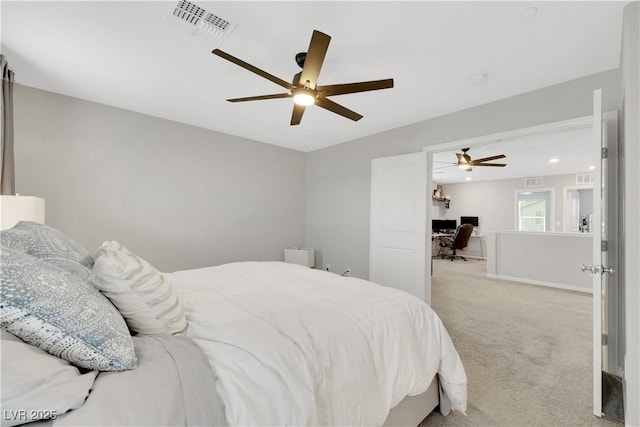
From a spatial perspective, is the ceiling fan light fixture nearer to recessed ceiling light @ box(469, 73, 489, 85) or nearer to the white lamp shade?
recessed ceiling light @ box(469, 73, 489, 85)

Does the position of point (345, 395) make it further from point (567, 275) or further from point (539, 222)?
point (539, 222)

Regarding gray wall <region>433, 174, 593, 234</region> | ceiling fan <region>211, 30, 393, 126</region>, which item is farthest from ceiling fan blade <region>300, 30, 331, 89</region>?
gray wall <region>433, 174, 593, 234</region>

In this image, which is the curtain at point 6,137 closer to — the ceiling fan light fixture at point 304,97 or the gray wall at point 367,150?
the ceiling fan light fixture at point 304,97

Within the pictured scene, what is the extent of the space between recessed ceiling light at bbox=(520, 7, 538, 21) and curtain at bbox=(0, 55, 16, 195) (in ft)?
12.3

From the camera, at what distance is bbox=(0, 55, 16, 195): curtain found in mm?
2277

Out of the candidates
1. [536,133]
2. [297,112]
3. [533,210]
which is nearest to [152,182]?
[297,112]

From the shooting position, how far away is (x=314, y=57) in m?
1.72

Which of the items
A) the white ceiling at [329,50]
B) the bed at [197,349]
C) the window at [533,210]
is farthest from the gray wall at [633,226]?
the window at [533,210]

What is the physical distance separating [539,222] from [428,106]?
7.57 metres

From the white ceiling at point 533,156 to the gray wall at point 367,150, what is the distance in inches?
32.4

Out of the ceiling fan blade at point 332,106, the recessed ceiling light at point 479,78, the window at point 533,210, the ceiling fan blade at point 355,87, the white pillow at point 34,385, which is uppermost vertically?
the recessed ceiling light at point 479,78

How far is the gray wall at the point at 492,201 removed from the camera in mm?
7613

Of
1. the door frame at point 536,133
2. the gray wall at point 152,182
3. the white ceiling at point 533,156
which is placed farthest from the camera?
the white ceiling at point 533,156

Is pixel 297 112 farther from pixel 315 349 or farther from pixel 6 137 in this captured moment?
pixel 6 137
